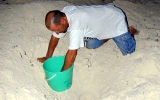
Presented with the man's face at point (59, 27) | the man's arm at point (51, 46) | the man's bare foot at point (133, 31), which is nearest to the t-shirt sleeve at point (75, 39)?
the man's face at point (59, 27)

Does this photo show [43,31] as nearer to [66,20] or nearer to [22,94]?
[66,20]

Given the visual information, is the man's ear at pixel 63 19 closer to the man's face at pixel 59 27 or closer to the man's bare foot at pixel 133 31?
the man's face at pixel 59 27

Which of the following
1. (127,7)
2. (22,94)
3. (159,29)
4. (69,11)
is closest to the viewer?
(22,94)

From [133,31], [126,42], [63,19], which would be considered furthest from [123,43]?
[63,19]

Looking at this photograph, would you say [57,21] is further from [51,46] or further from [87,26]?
[51,46]

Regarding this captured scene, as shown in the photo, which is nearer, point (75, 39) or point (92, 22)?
point (75, 39)

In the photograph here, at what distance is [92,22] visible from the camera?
7.82 feet

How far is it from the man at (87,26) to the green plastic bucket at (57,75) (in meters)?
0.11

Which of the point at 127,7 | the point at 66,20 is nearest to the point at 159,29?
the point at 127,7

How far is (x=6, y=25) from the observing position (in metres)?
3.17

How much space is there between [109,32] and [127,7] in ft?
6.66

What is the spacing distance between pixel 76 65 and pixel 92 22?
0.85m

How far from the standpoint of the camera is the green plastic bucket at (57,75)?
2295mm

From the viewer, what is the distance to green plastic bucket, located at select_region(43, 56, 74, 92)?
7.53 feet
